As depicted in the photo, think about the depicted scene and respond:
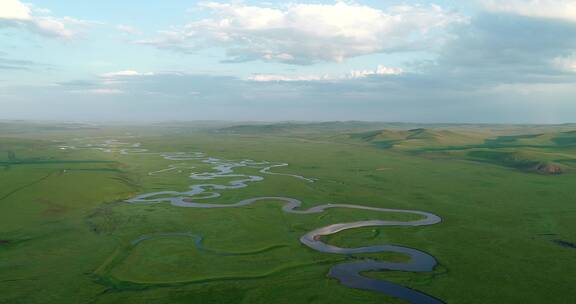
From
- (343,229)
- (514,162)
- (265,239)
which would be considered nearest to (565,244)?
(343,229)

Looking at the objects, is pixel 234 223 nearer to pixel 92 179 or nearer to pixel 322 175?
pixel 92 179

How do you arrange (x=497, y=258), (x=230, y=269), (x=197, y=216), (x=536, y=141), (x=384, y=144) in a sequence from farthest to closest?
(x=384, y=144) < (x=536, y=141) < (x=197, y=216) < (x=497, y=258) < (x=230, y=269)

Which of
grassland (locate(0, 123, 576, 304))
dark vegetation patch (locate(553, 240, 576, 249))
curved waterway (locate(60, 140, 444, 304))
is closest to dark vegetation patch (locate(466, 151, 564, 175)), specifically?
grassland (locate(0, 123, 576, 304))

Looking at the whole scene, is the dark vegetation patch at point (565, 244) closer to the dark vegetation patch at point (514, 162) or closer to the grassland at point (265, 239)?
the grassland at point (265, 239)

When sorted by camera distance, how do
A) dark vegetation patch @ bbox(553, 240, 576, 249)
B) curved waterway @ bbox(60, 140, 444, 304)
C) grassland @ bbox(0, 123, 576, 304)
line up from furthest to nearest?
dark vegetation patch @ bbox(553, 240, 576, 249), curved waterway @ bbox(60, 140, 444, 304), grassland @ bbox(0, 123, 576, 304)

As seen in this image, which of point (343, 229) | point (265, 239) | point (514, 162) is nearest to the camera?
point (265, 239)

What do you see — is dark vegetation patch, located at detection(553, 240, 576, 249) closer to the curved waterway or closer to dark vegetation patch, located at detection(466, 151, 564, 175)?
the curved waterway

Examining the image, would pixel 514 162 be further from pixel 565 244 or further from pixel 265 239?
pixel 265 239

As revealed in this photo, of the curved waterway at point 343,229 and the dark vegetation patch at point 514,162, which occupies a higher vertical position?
the dark vegetation patch at point 514,162

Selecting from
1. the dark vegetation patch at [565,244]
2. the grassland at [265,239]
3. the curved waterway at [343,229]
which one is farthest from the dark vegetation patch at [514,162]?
the dark vegetation patch at [565,244]

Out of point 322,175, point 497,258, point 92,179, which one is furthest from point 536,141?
point 92,179

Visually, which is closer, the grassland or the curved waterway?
the grassland
